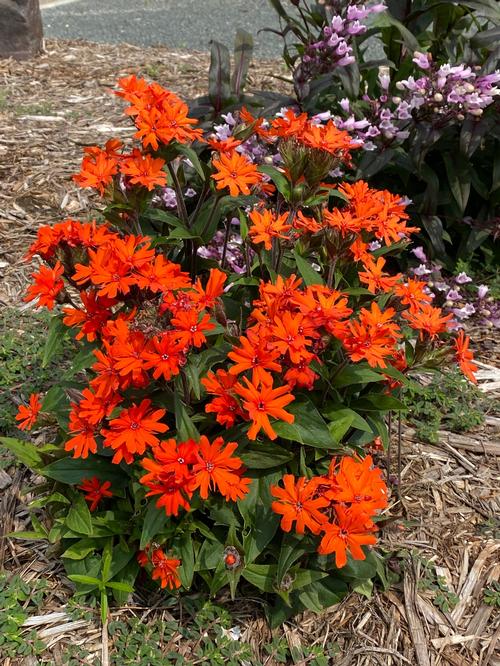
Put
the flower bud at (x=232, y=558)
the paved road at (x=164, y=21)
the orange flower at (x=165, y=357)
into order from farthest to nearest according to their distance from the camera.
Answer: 1. the paved road at (x=164, y=21)
2. the flower bud at (x=232, y=558)
3. the orange flower at (x=165, y=357)

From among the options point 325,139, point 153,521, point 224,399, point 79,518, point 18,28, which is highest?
point 325,139

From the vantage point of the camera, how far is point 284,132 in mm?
1865

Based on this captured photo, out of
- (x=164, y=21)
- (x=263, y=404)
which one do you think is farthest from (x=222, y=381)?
(x=164, y=21)

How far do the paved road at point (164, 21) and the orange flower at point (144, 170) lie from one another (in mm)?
5789

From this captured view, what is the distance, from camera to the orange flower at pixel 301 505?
5.01 ft

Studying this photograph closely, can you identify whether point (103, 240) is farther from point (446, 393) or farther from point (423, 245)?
point (423, 245)

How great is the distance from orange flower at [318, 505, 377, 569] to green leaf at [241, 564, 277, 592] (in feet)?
1.05

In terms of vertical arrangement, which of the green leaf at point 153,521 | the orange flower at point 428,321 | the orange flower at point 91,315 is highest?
the orange flower at point 91,315

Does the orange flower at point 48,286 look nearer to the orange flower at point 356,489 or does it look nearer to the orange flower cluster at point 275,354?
the orange flower cluster at point 275,354

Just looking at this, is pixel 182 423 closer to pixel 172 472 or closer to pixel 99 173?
pixel 172 472

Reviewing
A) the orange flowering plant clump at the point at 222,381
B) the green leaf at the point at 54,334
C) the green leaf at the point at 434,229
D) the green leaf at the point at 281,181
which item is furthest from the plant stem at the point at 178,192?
the green leaf at the point at 434,229

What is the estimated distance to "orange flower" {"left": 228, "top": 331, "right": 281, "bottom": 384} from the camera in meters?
1.47

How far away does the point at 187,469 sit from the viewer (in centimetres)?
148

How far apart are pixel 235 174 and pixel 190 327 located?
51 centimetres
